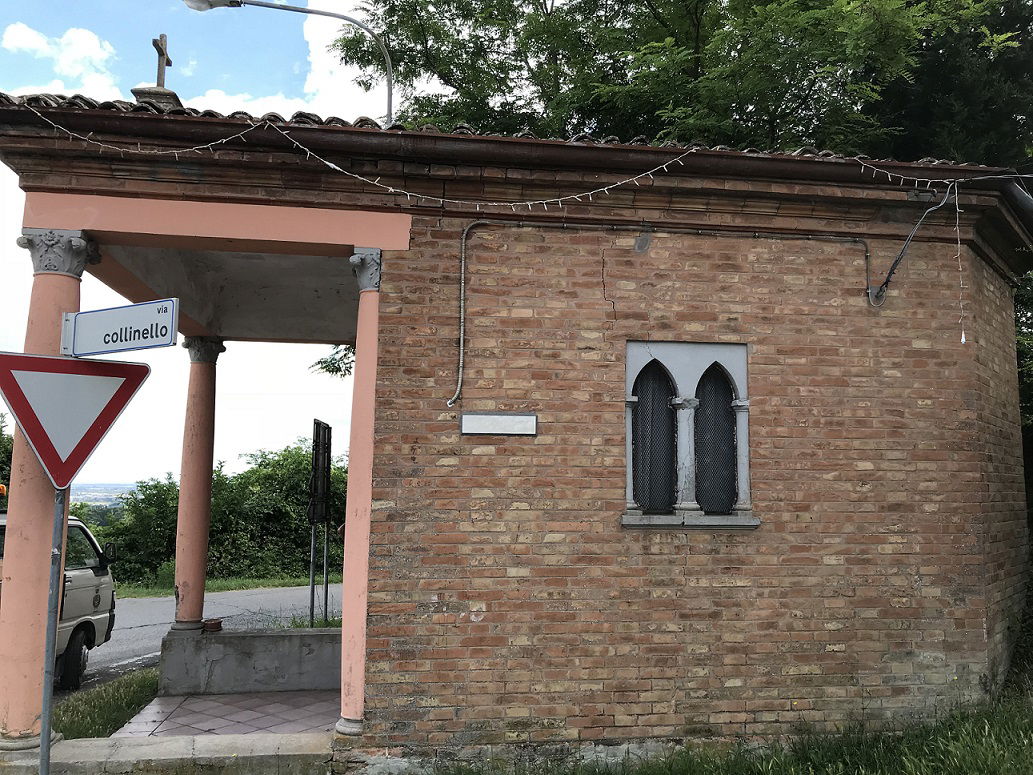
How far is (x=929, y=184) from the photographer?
19.7ft

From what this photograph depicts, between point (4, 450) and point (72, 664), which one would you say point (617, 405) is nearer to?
point (72, 664)

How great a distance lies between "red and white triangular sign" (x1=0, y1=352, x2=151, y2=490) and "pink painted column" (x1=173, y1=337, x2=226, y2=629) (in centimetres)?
437

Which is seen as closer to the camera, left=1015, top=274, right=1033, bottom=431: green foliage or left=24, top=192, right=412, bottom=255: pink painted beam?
left=24, top=192, right=412, bottom=255: pink painted beam

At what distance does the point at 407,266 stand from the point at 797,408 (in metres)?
3.12

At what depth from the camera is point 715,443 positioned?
19.4 feet

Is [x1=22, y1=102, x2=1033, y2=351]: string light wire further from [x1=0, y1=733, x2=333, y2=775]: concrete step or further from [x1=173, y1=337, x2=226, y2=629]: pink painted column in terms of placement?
[x1=173, y1=337, x2=226, y2=629]: pink painted column

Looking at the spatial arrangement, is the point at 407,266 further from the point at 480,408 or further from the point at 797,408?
the point at 797,408

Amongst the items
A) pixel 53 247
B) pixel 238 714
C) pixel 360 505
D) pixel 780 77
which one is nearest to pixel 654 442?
pixel 360 505

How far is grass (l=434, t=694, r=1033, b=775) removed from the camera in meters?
4.64

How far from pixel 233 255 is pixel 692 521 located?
4579 millimetres

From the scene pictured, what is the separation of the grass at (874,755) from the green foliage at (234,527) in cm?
1580

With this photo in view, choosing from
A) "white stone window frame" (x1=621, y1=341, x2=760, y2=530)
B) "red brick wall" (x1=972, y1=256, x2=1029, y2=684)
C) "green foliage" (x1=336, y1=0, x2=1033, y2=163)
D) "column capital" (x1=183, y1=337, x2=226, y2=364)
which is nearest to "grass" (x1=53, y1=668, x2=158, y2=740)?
"column capital" (x1=183, y1=337, x2=226, y2=364)

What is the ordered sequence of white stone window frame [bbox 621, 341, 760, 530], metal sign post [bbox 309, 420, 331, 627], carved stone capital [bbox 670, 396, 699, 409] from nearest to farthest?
white stone window frame [bbox 621, 341, 760, 530] → carved stone capital [bbox 670, 396, 699, 409] → metal sign post [bbox 309, 420, 331, 627]

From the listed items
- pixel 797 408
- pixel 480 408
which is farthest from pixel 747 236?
pixel 480 408
